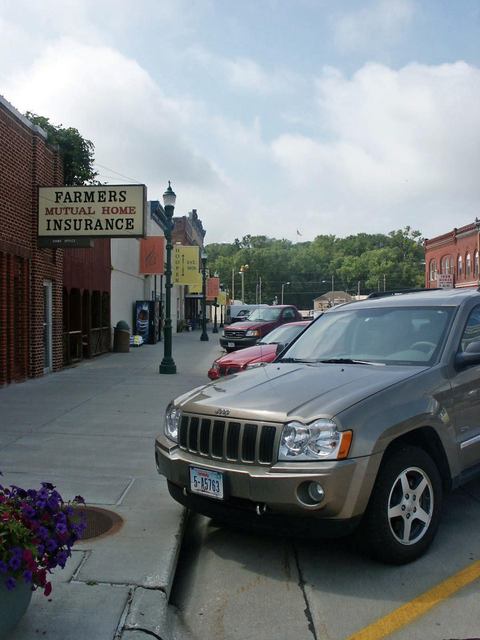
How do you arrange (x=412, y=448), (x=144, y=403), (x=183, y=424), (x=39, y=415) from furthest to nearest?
1. (x=144, y=403)
2. (x=39, y=415)
3. (x=183, y=424)
4. (x=412, y=448)

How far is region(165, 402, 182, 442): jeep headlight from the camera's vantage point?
4.70 meters

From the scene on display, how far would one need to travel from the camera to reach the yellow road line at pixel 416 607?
11.2 ft

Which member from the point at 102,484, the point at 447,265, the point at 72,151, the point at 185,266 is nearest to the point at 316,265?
the point at 447,265

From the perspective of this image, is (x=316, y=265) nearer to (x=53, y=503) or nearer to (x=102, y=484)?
(x=102, y=484)

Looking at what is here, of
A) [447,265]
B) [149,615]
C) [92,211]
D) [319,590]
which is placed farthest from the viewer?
[447,265]

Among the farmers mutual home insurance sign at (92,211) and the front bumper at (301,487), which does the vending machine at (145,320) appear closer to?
the farmers mutual home insurance sign at (92,211)

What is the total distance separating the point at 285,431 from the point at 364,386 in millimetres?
666

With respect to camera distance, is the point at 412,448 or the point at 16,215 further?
the point at 16,215

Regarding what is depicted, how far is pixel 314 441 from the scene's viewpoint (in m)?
3.87

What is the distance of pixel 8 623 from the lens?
2.93 meters

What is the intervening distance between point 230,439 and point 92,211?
10263 mm

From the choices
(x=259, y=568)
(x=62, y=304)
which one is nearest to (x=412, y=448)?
(x=259, y=568)

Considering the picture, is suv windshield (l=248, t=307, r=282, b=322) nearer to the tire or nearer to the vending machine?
the vending machine

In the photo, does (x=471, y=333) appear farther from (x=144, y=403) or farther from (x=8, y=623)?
(x=144, y=403)
